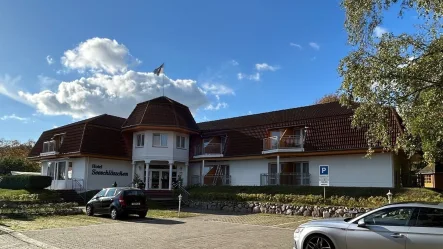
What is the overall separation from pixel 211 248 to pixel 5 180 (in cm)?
2769

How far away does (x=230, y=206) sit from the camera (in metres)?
24.7

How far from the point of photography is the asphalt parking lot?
36.0 feet

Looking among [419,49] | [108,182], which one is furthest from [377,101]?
[108,182]

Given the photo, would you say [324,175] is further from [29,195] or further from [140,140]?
[29,195]

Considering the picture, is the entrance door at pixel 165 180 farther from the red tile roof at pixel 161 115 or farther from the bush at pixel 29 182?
the bush at pixel 29 182

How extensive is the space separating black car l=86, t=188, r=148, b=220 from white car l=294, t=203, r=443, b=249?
38.3ft

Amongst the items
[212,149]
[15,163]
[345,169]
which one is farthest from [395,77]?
[15,163]

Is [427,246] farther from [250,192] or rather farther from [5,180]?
[5,180]

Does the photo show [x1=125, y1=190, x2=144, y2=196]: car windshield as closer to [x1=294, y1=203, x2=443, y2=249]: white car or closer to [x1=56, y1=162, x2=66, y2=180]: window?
[x1=294, y1=203, x2=443, y2=249]: white car

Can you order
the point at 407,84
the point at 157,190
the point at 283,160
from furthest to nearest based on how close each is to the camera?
the point at 157,190 < the point at 283,160 < the point at 407,84

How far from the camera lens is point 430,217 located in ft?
23.6

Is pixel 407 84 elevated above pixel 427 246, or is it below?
above

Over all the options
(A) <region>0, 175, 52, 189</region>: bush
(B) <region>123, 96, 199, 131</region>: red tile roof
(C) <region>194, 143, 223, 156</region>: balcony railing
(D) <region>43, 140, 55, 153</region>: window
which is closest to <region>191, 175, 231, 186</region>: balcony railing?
(C) <region>194, 143, 223, 156</region>: balcony railing

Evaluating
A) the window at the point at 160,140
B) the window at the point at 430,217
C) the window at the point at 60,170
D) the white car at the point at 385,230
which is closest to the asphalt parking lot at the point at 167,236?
the white car at the point at 385,230
